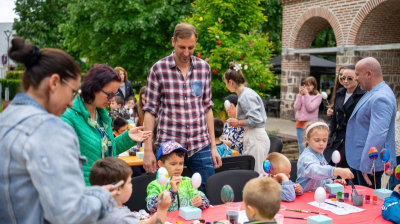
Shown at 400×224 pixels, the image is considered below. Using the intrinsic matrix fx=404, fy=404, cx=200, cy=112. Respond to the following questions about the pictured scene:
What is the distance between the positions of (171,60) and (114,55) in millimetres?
13034

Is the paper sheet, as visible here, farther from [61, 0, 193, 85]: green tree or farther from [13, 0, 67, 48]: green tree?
[13, 0, 67, 48]: green tree

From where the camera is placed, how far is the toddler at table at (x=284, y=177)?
3.19 metres

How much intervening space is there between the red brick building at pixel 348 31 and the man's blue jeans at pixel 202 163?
961cm

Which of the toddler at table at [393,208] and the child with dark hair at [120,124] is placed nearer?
the toddler at table at [393,208]

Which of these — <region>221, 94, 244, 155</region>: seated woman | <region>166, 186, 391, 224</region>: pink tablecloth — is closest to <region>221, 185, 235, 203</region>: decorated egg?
<region>166, 186, 391, 224</region>: pink tablecloth

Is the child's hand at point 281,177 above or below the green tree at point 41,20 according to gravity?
below

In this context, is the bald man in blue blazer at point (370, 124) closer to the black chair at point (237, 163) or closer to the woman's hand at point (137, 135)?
the black chair at point (237, 163)

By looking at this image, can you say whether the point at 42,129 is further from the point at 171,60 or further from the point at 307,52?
the point at 307,52

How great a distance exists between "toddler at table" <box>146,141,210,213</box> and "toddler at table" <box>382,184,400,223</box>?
1239 millimetres

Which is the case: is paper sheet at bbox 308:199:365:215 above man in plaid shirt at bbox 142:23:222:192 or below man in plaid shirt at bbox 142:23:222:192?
below

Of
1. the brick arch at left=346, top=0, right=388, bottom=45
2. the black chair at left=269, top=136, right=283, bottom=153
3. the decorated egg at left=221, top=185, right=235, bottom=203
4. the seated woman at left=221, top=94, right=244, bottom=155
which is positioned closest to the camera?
the decorated egg at left=221, top=185, right=235, bottom=203

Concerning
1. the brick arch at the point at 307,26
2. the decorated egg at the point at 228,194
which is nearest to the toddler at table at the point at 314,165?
the decorated egg at the point at 228,194

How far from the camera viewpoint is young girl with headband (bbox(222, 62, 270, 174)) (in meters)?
5.12

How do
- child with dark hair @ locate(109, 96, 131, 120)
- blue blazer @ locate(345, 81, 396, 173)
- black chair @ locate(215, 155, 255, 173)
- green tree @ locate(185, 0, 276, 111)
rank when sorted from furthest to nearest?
1. green tree @ locate(185, 0, 276, 111)
2. child with dark hair @ locate(109, 96, 131, 120)
3. black chair @ locate(215, 155, 255, 173)
4. blue blazer @ locate(345, 81, 396, 173)
